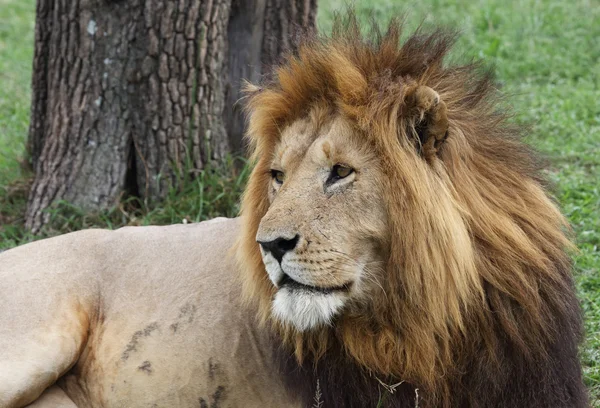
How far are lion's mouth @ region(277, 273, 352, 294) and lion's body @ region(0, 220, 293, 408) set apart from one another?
0.74 m

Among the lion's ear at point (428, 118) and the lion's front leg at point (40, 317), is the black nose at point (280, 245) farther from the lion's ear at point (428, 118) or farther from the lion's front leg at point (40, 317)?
the lion's front leg at point (40, 317)

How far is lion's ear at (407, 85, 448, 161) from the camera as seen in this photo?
3184 millimetres

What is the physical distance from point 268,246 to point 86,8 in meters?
3.05

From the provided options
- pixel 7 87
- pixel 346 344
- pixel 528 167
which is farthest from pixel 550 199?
pixel 7 87

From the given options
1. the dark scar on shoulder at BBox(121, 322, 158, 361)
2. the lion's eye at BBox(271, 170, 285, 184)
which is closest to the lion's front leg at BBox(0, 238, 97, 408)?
the dark scar on shoulder at BBox(121, 322, 158, 361)

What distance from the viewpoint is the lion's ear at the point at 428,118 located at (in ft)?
10.4

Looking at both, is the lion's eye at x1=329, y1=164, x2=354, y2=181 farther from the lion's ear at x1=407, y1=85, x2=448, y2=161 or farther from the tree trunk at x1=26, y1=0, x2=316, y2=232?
the tree trunk at x1=26, y1=0, x2=316, y2=232

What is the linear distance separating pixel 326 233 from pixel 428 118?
0.54 meters

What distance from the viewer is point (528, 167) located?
11.5 feet

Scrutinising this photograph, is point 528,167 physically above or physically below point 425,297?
above

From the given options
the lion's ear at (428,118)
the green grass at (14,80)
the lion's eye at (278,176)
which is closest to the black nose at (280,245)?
the lion's eye at (278,176)

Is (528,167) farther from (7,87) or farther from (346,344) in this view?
(7,87)

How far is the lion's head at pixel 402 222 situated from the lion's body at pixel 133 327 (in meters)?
0.48

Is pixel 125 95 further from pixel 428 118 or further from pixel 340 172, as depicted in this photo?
pixel 428 118
